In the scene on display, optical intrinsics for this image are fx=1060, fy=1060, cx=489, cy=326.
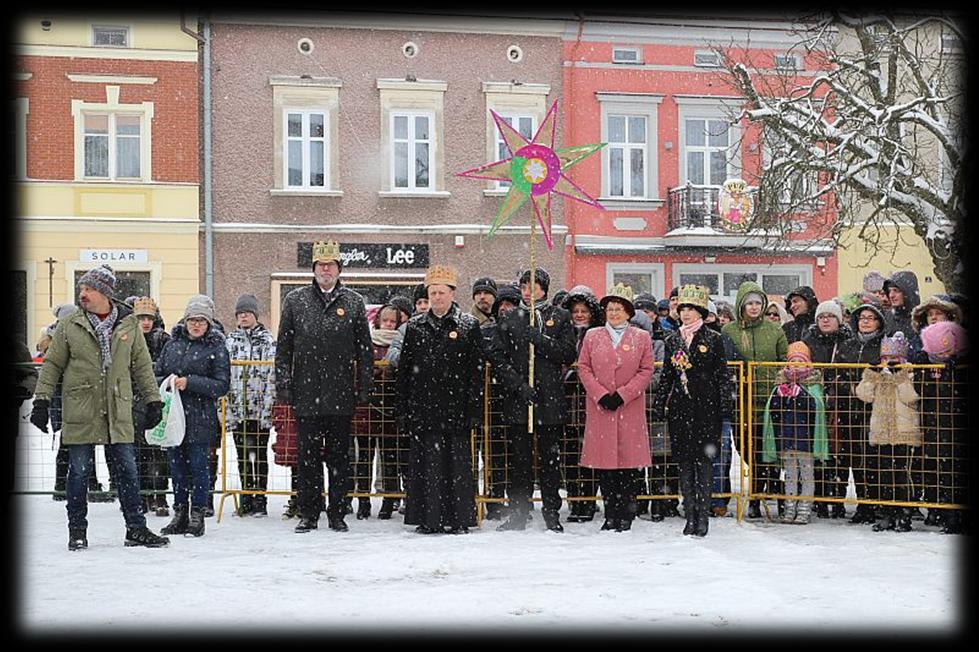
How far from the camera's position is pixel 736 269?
2475cm

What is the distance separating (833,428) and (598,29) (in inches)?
655

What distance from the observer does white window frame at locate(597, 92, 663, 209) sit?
A: 24.1 m

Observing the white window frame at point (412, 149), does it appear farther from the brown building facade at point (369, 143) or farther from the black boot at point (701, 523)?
the black boot at point (701, 523)

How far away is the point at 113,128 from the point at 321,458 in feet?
53.0

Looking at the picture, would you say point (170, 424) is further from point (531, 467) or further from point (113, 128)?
point (113, 128)

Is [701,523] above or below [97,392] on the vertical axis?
below

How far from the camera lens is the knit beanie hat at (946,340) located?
8.47m

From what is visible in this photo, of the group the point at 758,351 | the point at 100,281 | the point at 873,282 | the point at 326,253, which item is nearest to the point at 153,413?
the point at 100,281

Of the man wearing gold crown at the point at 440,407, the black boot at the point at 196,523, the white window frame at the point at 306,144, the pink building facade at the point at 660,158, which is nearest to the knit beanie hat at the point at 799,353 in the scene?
the man wearing gold crown at the point at 440,407

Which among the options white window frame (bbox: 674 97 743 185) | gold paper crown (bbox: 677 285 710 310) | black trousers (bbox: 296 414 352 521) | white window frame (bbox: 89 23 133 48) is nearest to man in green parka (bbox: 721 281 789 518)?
gold paper crown (bbox: 677 285 710 310)

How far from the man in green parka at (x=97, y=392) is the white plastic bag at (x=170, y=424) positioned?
377 millimetres

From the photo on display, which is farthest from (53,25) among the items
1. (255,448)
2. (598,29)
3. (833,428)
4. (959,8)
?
(833,428)

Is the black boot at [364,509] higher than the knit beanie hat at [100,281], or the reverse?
the knit beanie hat at [100,281]

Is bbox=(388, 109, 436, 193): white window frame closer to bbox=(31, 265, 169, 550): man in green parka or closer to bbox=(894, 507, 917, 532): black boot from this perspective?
bbox=(31, 265, 169, 550): man in green parka
